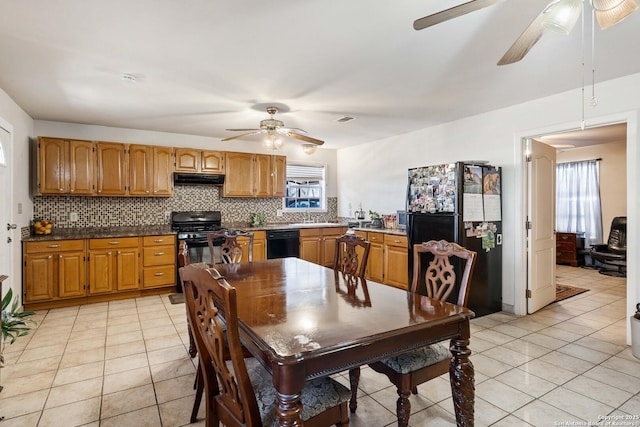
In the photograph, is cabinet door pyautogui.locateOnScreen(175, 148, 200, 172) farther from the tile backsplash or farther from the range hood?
the tile backsplash

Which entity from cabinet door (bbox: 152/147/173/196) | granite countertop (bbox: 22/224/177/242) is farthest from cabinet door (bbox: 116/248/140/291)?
cabinet door (bbox: 152/147/173/196)

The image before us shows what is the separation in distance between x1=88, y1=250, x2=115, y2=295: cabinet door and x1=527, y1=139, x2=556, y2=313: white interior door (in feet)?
16.5

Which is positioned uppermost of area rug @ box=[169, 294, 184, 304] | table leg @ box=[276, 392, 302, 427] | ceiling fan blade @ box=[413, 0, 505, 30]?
ceiling fan blade @ box=[413, 0, 505, 30]

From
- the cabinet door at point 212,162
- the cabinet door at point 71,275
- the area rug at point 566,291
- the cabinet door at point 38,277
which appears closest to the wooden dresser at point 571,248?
the area rug at point 566,291

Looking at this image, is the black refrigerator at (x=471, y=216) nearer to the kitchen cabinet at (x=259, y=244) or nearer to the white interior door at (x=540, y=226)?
the white interior door at (x=540, y=226)

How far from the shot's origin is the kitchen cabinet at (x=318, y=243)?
5730 millimetres

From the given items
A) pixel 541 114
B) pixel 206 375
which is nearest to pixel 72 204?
pixel 206 375

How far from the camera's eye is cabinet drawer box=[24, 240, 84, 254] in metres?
3.88

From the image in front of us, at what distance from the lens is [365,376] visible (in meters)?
2.51

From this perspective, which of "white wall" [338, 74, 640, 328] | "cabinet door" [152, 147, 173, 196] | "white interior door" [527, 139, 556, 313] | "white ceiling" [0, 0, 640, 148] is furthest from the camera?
"cabinet door" [152, 147, 173, 196]

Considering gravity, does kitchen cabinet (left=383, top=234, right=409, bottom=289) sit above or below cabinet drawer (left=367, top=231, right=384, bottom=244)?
below

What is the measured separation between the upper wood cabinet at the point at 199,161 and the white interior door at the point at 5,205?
191 centimetres

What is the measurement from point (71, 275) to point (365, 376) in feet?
12.2

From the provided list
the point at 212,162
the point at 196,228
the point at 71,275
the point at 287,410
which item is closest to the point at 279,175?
the point at 212,162
